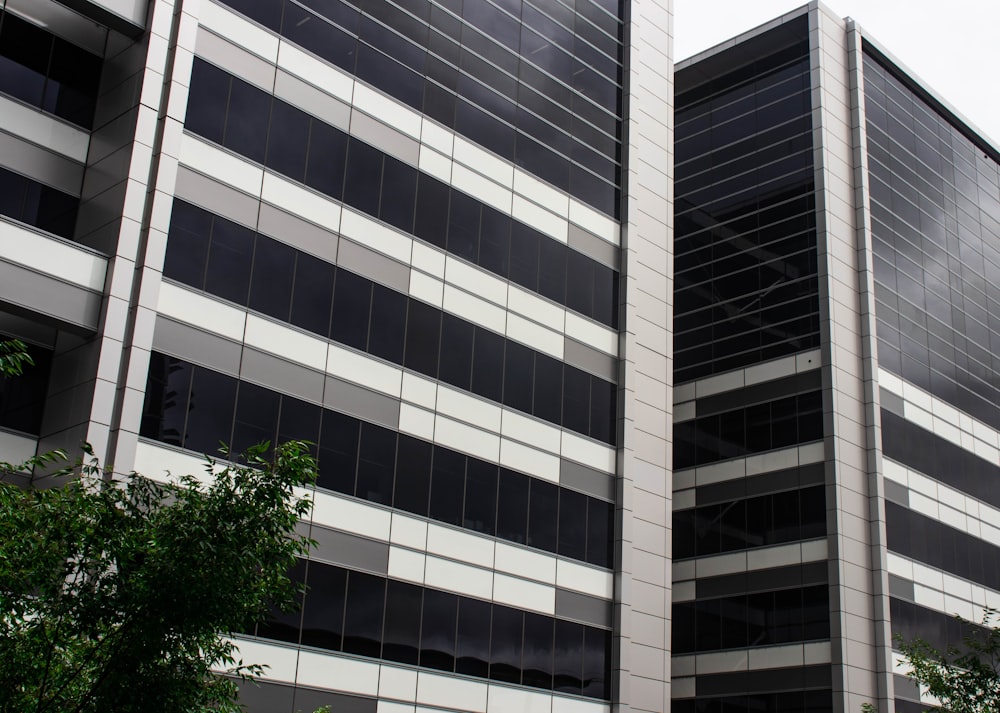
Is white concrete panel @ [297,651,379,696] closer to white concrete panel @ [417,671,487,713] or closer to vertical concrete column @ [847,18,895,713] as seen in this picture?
white concrete panel @ [417,671,487,713]

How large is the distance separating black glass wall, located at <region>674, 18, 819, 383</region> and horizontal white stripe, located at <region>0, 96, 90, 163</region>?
3557cm

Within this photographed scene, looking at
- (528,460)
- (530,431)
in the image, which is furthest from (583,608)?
(530,431)

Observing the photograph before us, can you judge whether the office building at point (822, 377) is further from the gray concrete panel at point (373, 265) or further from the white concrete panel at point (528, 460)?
the gray concrete panel at point (373, 265)

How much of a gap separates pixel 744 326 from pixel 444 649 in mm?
29711

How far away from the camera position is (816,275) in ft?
180

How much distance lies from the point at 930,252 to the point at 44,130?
46.0 meters

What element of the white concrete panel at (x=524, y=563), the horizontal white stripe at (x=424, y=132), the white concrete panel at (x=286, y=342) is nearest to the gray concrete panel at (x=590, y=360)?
the horizontal white stripe at (x=424, y=132)

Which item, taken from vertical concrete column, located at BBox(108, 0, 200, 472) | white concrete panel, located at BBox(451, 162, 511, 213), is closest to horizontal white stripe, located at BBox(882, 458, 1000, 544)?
white concrete panel, located at BBox(451, 162, 511, 213)

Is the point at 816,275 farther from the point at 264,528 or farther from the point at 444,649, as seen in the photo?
the point at 264,528

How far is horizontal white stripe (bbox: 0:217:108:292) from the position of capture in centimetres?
2578

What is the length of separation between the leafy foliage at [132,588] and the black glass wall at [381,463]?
11.5m

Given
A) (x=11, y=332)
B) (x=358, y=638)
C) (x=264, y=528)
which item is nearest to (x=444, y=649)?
(x=358, y=638)

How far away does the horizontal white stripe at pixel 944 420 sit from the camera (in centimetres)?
5516

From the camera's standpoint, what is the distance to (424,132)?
36.6m
